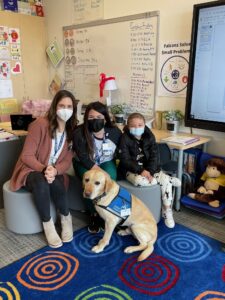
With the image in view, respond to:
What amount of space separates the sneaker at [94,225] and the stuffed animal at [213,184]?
0.88 m

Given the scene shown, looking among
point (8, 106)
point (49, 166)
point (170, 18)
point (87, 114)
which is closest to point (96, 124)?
point (87, 114)

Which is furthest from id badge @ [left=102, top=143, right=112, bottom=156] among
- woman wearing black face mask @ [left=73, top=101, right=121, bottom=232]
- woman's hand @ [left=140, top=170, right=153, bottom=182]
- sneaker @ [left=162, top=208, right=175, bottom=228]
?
sneaker @ [left=162, top=208, right=175, bottom=228]

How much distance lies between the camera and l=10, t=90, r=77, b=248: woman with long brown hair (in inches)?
78.2

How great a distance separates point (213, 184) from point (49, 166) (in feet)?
4.55

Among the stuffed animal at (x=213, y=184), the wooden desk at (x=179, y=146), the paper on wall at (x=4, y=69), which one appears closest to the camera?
the wooden desk at (x=179, y=146)

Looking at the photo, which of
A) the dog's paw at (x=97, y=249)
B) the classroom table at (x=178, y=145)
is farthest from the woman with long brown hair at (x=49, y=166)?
the classroom table at (x=178, y=145)

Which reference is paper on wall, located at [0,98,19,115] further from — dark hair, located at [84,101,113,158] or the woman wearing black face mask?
dark hair, located at [84,101,113,158]

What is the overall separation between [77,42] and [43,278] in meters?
2.99

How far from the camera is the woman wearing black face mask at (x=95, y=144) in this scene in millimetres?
2158

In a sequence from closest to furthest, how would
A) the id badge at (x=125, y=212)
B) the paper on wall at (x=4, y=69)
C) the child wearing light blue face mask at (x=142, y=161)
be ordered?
1. the id badge at (x=125, y=212)
2. the child wearing light blue face mask at (x=142, y=161)
3. the paper on wall at (x=4, y=69)

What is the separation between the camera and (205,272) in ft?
5.67

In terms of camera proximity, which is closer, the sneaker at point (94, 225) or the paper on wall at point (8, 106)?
the sneaker at point (94, 225)

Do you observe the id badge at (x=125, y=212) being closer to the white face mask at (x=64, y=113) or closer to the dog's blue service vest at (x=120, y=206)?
the dog's blue service vest at (x=120, y=206)

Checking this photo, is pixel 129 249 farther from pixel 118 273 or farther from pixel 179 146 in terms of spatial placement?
pixel 179 146
